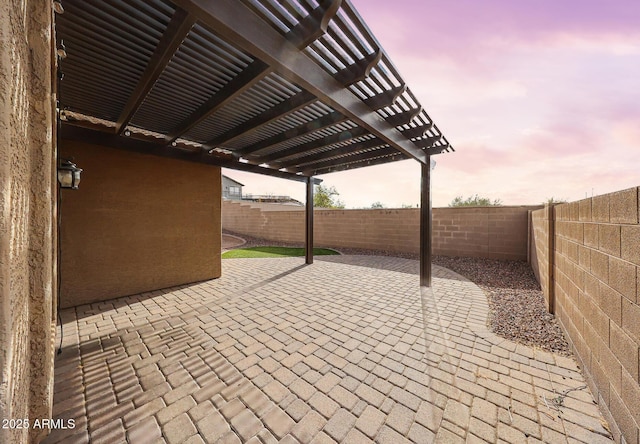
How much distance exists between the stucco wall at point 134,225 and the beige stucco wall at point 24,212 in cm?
342

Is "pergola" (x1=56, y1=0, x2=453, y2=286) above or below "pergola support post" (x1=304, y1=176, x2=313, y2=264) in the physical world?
above

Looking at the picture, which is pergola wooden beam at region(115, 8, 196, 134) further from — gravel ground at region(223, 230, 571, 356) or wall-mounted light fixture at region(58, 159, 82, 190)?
gravel ground at region(223, 230, 571, 356)

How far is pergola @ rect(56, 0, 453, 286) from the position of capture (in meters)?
1.86

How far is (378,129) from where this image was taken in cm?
356

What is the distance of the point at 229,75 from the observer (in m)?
2.66

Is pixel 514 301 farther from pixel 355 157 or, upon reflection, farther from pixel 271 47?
pixel 271 47

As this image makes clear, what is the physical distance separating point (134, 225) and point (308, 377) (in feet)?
14.9

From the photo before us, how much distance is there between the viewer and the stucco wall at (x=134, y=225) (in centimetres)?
416

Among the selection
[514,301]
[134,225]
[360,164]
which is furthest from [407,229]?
[134,225]

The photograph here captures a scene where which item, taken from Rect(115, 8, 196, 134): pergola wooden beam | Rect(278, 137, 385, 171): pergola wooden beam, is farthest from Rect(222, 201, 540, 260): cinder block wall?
Rect(115, 8, 196, 134): pergola wooden beam

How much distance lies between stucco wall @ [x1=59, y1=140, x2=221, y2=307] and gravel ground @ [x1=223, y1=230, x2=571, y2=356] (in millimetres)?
5926

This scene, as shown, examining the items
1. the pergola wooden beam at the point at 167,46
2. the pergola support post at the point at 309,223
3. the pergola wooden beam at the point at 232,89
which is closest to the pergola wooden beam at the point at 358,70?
the pergola wooden beam at the point at 232,89

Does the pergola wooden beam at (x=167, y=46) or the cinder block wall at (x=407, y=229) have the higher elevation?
the pergola wooden beam at (x=167, y=46)

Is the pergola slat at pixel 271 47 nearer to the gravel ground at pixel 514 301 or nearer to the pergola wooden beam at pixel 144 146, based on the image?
Answer: the pergola wooden beam at pixel 144 146
